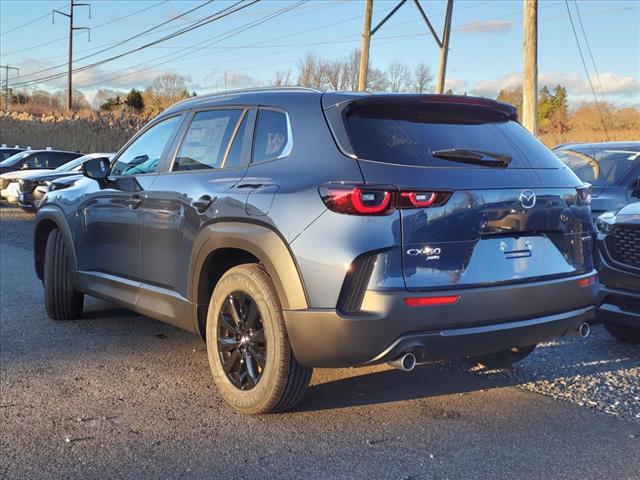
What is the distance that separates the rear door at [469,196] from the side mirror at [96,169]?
103 inches

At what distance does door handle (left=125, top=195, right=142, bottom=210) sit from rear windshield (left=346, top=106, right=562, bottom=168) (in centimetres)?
199

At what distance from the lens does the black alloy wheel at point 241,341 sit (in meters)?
3.90

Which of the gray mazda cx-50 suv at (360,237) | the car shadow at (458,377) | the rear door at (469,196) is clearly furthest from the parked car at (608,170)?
the gray mazda cx-50 suv at (360,237)

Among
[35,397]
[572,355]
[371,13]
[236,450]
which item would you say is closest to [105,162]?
[35,397]

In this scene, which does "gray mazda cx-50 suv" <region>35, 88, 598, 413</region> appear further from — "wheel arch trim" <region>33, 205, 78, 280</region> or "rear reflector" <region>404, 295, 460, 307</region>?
"wheel arch trim" <region>33, 205, 78, 280</region>

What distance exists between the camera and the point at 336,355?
344 cm

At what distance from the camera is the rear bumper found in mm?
3328

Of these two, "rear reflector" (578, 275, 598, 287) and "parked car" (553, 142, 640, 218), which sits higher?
"parked car" (553, 142, 640, 218)

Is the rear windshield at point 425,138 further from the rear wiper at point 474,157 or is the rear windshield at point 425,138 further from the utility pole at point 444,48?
the utility pole at point 444,48

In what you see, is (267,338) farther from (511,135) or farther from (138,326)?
(138,326)

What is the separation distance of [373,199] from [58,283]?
3.84 m

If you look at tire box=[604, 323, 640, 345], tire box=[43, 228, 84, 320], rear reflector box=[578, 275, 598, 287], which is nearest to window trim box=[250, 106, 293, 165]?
rear reflector box=[578, 275, 598, 287]

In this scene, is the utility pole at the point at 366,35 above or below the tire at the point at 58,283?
above

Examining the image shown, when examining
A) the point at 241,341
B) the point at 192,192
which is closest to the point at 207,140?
the point at 192,192
